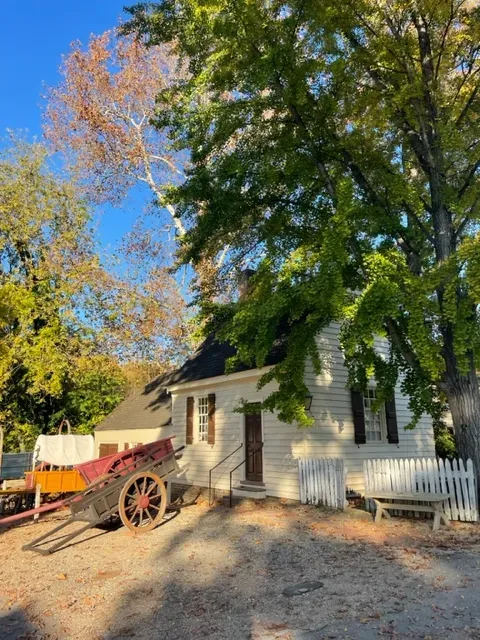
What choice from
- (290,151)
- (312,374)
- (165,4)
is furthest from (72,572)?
(165,4)

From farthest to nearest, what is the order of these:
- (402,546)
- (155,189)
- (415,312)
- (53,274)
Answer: (155,189), (53,274), (415,312), (402,546)

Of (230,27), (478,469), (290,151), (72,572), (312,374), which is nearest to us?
(72,572)

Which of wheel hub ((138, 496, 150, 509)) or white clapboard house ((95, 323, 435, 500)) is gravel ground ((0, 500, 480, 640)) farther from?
white clapboard house ((95, 323, 435, 500))

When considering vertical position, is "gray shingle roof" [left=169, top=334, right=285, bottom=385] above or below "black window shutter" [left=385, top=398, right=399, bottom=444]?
above

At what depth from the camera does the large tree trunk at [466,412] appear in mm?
8734

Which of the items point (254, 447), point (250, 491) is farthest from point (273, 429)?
point (250, 491)

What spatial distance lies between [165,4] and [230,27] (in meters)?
2.73

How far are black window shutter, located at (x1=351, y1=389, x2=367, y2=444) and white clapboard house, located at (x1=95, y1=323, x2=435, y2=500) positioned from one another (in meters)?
0.03

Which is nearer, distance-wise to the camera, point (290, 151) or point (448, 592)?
point (448, 592)

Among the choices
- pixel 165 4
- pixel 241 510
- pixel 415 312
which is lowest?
pixel 241 510

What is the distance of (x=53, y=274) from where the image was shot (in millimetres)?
21500

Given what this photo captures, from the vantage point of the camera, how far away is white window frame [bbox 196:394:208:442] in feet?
49.6

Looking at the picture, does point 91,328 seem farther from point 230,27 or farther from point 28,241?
point 230,27

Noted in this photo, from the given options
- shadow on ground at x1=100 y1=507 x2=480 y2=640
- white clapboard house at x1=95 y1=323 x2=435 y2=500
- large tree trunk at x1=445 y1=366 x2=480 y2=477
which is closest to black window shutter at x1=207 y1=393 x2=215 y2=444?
white clapboard house at x1=95 y1=323 x2=435 y2=500
